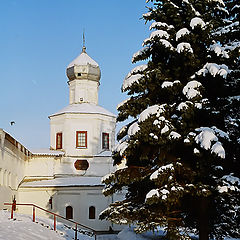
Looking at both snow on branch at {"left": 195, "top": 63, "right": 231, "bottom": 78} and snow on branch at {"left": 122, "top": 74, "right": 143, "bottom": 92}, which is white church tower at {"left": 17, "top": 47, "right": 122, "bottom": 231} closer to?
snow on branch at {"left": 122, "top": 74, "right": 143, "bottom": 92}

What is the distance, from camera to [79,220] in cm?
2823

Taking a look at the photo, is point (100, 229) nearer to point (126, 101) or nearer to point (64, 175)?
point (64, 175)

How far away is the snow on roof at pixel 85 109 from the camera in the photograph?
3109cm

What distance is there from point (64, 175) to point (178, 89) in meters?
20.1

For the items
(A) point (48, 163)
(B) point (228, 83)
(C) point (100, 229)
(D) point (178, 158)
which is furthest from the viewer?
(A) point (48, 163)

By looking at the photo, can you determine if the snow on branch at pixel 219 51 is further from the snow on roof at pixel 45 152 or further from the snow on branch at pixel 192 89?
the snow on roof at pixel 45 152

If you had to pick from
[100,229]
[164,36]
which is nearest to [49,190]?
[100,229]

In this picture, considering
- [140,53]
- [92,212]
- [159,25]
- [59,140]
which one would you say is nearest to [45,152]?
[59,140]

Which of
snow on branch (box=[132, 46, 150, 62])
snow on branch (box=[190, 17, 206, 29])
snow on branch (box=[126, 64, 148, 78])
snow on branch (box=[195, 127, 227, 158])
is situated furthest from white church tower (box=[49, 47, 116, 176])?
snow on branch (box=[195, 127, 227, 158])

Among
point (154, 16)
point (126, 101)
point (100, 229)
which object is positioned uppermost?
point (154, 16)

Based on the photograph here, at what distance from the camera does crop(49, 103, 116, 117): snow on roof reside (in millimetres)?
31087

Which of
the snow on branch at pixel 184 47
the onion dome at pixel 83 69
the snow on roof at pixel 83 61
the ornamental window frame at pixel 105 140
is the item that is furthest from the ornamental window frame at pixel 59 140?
the snow on branch at pixel 184 47

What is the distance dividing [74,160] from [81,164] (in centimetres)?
68

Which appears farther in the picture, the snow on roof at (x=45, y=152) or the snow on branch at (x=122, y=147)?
the snow on roof at (x=45, y=152)
